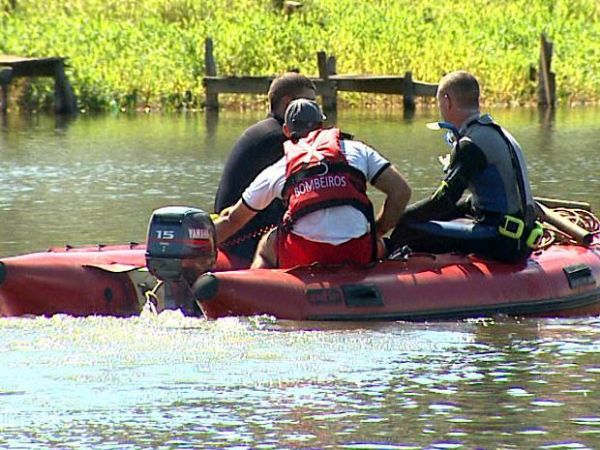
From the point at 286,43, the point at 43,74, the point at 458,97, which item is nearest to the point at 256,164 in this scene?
the point at 458,97

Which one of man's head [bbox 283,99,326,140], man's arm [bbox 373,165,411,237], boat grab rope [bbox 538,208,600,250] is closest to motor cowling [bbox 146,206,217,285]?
man's head [bbox 283,99,326,140]

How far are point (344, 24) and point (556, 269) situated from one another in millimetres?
26754

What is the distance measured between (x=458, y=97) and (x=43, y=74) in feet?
72.1

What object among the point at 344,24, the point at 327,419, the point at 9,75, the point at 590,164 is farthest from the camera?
the point at 344,24

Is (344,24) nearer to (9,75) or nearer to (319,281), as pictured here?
(9,75)

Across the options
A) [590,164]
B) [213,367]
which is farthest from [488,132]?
[590,164]

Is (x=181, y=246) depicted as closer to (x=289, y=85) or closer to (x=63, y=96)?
(x=289, y=85)

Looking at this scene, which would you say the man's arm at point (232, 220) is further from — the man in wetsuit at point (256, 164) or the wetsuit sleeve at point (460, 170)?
the wetsuit sleeve at point (460, 170)

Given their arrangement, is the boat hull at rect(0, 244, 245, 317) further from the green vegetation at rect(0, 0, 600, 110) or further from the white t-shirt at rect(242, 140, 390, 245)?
the green vegetation at rect(0, 0, 600, 110)

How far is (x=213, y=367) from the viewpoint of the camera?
29.9 feet

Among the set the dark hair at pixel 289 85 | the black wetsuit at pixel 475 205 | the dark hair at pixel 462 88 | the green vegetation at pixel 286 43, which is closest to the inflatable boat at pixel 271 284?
the black wetsuit at pixel 475 205

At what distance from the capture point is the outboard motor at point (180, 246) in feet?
33.2

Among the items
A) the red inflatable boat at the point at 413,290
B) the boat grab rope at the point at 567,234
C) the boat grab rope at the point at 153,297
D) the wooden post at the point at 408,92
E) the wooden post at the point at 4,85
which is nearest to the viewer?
the red inflatable boat at the point at 413,290

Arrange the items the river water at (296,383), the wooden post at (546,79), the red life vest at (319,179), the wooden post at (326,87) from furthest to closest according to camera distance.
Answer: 1. the wooden post at (546,79)
2. the wooden post at (326,87)
3. the red life vest at (319,179)
4. the river water at (296,383)
